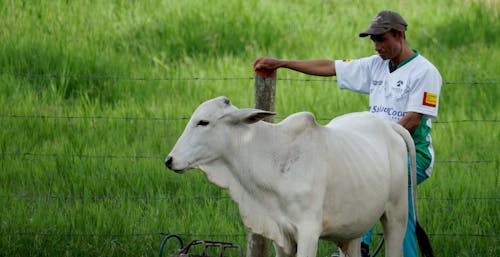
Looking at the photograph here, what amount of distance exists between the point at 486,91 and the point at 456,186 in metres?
1.97

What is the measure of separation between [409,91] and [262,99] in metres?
0.84

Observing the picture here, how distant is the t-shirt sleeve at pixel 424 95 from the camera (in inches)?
212

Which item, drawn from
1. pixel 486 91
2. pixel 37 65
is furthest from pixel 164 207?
pixel 486 91

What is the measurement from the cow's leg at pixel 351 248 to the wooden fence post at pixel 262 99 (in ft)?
2.25

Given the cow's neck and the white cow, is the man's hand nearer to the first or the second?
the white cow

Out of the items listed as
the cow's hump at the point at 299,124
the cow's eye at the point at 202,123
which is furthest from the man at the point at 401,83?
the cow's eye at the point at 202,123

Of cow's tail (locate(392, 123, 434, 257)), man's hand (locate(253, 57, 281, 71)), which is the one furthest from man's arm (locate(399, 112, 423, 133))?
man's hand (locate(253, 57, 281, 71))

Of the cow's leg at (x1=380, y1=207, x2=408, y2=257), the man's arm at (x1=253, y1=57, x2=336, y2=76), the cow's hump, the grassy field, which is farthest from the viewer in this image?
the grassy field

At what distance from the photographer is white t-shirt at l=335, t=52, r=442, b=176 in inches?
213

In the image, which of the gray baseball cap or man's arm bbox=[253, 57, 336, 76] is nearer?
the gray baseball cap

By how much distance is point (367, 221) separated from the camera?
16.2 feet

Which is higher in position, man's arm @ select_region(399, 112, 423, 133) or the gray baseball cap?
the gray baseball cap

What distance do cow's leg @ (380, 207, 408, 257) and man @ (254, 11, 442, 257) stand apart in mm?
230

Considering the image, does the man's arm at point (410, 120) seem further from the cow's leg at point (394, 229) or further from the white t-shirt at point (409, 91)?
the cow's leg at point (394, 229)
